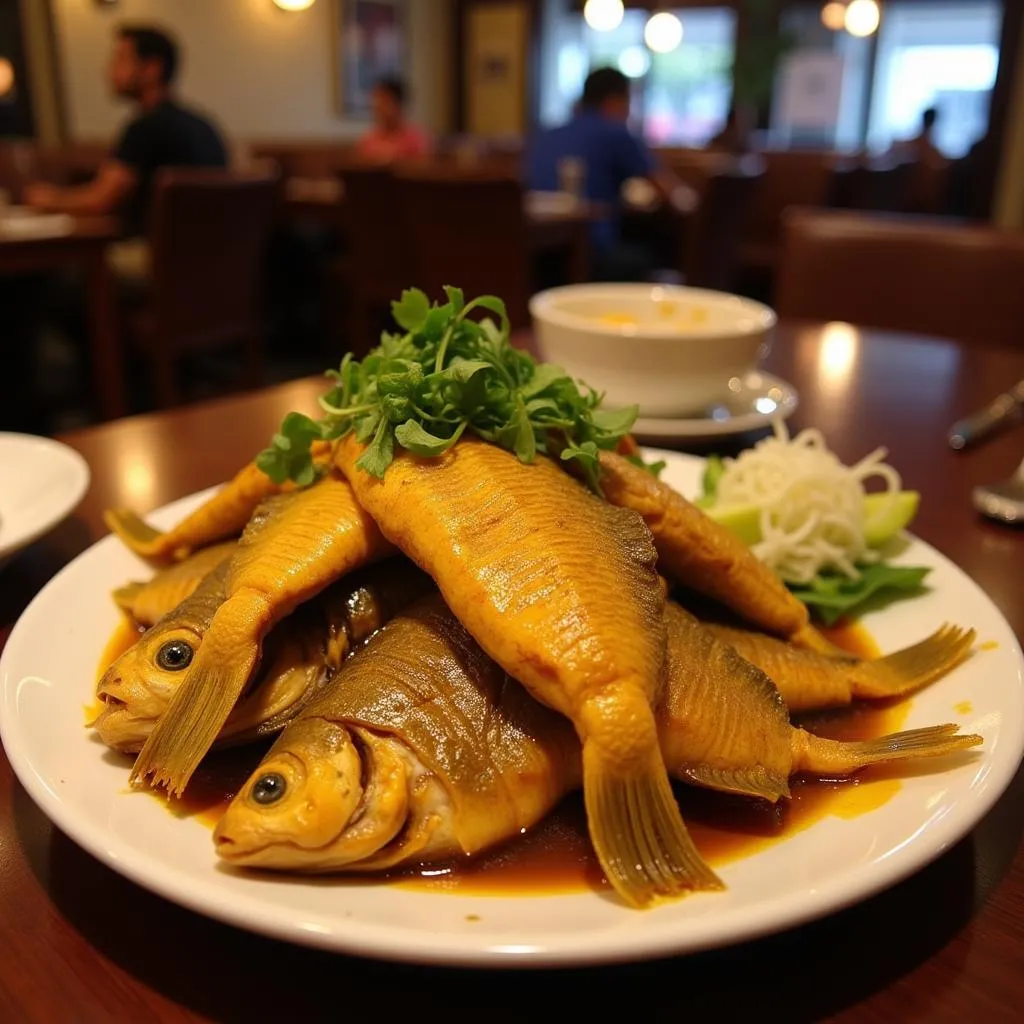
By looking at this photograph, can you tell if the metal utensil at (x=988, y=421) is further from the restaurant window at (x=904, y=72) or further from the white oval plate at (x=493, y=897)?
the restaurant window at (x=904, y=72)

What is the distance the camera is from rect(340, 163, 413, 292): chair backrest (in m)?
4.90

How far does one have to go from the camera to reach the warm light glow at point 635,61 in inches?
431

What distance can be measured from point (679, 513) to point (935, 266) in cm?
243

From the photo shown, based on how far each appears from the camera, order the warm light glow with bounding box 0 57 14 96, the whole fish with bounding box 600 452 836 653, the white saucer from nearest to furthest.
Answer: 1. the whole fish with bounding box 600 452 836 653
2. the white saucer
3. the warm light glow with bounding box 0 57 14 96

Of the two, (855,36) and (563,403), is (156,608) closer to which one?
(563,403)

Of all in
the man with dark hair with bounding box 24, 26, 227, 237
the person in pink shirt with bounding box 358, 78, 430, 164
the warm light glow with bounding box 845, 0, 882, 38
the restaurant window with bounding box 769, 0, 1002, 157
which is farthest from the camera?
the warm light glow with bounding box 845, 0, 882, 38

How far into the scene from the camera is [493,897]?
2.00 feet

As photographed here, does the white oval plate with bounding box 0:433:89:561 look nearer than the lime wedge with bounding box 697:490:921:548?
Yes

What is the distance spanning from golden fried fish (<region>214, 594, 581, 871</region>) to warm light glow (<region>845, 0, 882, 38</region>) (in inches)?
422

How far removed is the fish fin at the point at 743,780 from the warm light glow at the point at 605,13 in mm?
11697

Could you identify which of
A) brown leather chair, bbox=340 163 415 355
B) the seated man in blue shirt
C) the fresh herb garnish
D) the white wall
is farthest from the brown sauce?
the white wall

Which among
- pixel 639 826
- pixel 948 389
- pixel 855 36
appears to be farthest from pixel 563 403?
pixel 855 36

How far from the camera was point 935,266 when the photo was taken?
2.92 m

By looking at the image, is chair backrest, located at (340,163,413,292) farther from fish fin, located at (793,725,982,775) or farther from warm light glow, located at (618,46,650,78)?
warm light glow, located at (618,46,650,78)
